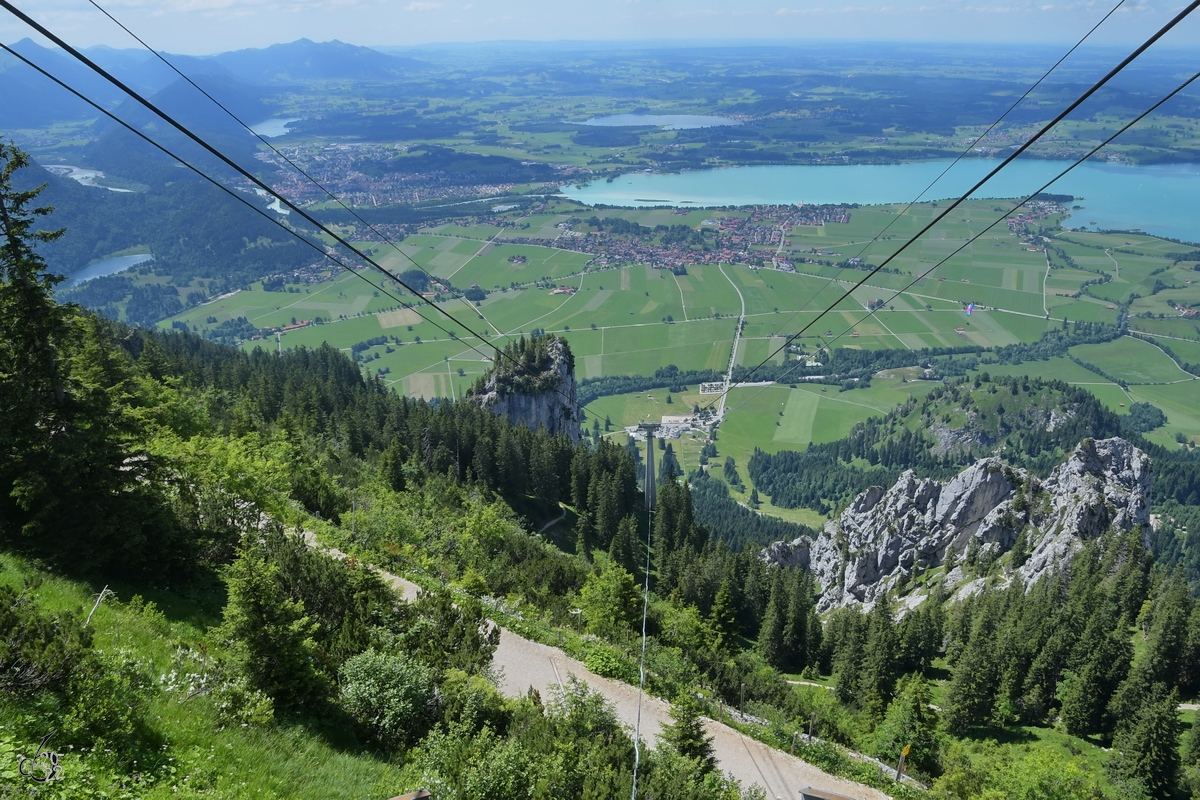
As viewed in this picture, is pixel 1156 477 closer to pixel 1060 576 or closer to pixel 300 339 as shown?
pixel 1060 576

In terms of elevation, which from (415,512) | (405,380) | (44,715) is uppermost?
(44,715)

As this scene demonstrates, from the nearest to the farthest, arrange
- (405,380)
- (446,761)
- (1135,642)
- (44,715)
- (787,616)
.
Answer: (44,715) < (446,761) < (1135,642) < (787,616) < (405,380)

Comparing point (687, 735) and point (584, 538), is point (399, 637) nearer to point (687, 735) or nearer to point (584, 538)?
point (687, 735)

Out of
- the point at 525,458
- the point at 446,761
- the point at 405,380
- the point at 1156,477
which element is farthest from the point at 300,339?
the point at 1156,477

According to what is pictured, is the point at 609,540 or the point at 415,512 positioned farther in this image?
the point at 609,540

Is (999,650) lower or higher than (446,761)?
lower

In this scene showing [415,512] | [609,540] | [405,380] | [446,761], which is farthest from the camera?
[405,380]

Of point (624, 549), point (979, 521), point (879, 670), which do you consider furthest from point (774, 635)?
point (979, 521)

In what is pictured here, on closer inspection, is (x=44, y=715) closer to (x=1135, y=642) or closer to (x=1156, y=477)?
(x=1135, y=642)
